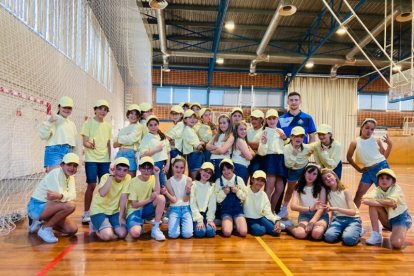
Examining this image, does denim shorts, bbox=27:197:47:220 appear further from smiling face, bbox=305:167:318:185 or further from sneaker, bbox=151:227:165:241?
smiling face, bbox=305:167:318:185

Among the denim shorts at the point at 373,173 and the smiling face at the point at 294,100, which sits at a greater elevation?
the smiling face at the point at 294,100

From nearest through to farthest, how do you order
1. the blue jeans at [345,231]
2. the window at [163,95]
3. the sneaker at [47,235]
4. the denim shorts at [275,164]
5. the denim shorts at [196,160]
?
the sneaker at [47,235], the blue jeans at [345,231], the denim shorts at [275,164], the denim shorts at [196,160], the window at [163,95]

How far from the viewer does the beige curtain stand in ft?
57.5

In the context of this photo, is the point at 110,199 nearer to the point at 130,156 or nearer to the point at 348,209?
the point at 130,156

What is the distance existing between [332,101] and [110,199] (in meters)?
16.1

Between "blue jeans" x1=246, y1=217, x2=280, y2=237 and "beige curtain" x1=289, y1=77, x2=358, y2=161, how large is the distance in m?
14.5

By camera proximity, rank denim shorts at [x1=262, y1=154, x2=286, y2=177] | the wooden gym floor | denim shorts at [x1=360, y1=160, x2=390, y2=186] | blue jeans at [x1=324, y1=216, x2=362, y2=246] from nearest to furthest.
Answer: the wooden gym floor → blue jeans at [x1=324, y1=216, x2=362, y2=246] → denim shorts at [x1=360, y1=160, x2=390, y2=186] → denim shorts at [x1=262, y1=154, x2=286, y2=177]

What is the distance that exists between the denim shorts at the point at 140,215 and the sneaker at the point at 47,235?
0.77 meters

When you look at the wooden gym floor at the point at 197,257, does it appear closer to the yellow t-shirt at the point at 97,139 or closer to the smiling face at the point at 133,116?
the yellow t-shirt at the point at 97,139

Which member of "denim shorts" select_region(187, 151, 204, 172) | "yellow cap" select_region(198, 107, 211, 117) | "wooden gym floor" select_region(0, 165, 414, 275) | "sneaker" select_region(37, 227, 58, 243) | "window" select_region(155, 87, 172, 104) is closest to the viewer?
"wooden gym floor" select_region(0, 165, 414, 275)

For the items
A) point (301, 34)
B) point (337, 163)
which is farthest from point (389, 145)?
point (301, 34)

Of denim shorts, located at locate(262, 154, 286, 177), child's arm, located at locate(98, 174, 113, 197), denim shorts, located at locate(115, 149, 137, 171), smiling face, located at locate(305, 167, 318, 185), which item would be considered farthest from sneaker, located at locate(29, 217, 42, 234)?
smiling face, located at locate(305, 167, 318, 185)

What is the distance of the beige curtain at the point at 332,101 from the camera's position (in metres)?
17.5

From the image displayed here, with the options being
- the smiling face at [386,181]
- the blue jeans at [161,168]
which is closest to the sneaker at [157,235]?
the blue jeans at [161,168]
